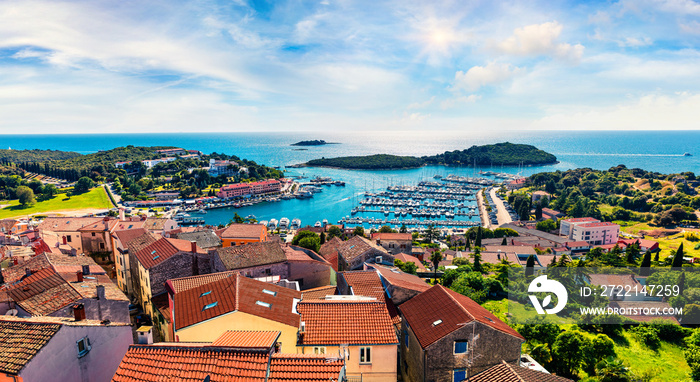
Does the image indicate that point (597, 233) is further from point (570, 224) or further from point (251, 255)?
point (251, 255)

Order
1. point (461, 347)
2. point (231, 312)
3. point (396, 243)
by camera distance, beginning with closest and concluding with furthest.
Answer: point (461, 347) → point (231, 312) → point (396, 243)

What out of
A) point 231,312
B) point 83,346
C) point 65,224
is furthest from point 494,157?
point 83,346

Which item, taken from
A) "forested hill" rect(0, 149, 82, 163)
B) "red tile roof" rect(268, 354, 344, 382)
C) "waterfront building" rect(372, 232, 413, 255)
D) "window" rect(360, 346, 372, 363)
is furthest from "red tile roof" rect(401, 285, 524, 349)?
"forested hill" rect(0, 149, 82, 163)

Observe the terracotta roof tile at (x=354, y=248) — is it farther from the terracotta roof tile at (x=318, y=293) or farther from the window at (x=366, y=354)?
the window at (x=366, y=354)

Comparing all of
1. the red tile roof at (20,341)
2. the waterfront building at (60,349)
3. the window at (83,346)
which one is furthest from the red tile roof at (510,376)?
the red tile roof at (20,341)
